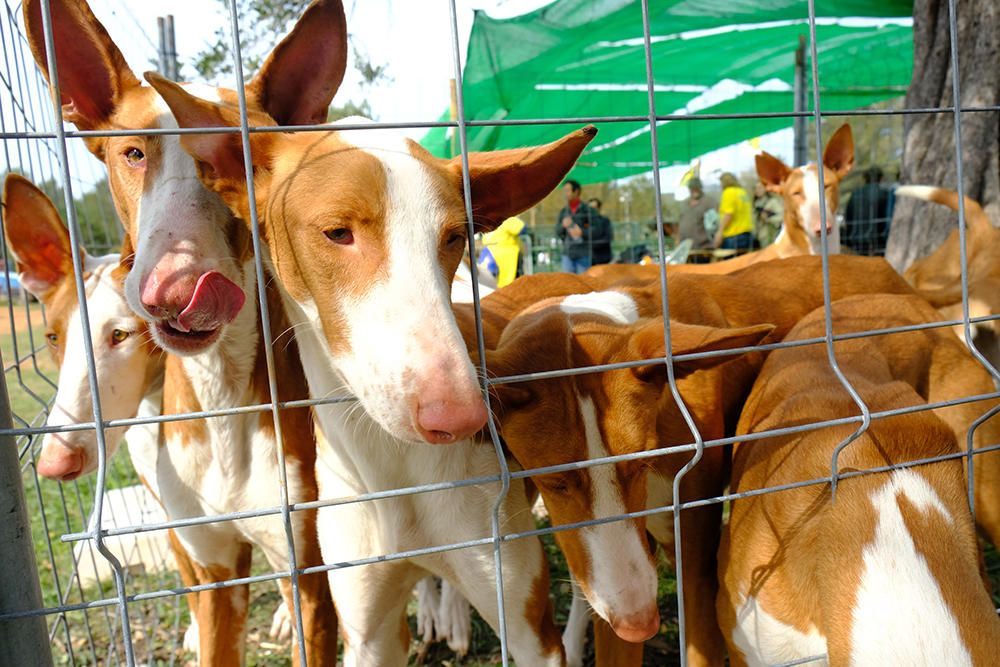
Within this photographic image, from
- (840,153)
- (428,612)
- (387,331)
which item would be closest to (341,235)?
(387,331)

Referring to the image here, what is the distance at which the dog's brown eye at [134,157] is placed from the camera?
2070 millimetres

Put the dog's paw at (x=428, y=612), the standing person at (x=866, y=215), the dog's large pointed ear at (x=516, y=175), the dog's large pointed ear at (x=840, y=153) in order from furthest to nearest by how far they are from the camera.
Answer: the standing person at (x=866, y=215)
the dog's large pointed ear at (x=840, y=153)
the dog's paw at (x=428, y=612)
the dog's large pointed ear at (x=516, y=175)

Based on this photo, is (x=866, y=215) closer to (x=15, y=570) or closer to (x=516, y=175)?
(x=516, y=175)

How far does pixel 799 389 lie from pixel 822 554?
1.89ft

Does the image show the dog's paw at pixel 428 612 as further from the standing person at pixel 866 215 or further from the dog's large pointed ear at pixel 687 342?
the standing person at pixel 866 215

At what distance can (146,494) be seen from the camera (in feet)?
14.7

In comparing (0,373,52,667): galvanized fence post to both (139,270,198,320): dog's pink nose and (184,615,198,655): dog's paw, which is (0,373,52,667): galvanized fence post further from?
(184,615,198,655): dog's paw

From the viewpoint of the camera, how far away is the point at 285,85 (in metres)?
2.19

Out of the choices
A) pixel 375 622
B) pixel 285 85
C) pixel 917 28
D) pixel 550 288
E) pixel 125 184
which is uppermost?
pixel 917 28

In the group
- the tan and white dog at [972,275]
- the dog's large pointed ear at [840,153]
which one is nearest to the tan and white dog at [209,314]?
the tan and white dog at [972,275]

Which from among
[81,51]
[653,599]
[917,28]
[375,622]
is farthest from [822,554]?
[917,28]

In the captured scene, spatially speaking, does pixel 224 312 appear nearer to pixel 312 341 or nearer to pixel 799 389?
pixel 312 341

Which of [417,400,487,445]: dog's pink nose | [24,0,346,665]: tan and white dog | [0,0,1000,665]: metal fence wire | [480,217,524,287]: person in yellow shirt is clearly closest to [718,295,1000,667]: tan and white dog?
[0,0,1000,665]: metal fence wire

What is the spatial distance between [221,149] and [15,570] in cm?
85
